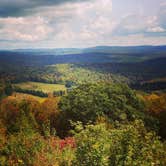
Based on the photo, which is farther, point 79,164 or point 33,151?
point 33,151

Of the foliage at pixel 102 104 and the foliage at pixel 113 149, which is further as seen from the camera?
the foliage at pixel 102 104

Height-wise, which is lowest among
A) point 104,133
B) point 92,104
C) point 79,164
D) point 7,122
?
point 7,122

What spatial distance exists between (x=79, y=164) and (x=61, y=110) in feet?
135

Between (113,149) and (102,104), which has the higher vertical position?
(113,149)

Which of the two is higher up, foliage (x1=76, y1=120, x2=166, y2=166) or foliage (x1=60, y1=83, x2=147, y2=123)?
foliage (x1=76, y1=120, x2=166, y2=166)

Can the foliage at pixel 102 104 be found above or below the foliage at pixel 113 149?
below

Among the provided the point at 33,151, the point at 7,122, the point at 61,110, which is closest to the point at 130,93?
the point at 61,110

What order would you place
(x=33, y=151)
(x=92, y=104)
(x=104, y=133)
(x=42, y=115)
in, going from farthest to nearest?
1. (x=42, y=115)
2. (x=92, y=104)
3. (x=33, y=151)
4. (x=104, y=133)

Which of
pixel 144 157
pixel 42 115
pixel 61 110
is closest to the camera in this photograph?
pixel 144 157

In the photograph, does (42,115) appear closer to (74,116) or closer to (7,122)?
(7,122)

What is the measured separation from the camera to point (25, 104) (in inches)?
2368

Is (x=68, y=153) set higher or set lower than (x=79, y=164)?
lower

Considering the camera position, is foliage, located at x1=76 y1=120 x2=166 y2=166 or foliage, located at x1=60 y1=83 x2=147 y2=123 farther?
foliage, located at x1=60 y1=83 x2=147 y2=123

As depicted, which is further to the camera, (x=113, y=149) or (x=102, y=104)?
(x=102, y=104)
